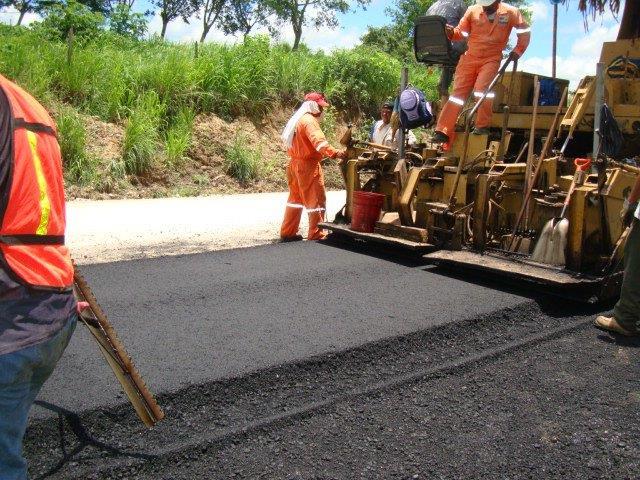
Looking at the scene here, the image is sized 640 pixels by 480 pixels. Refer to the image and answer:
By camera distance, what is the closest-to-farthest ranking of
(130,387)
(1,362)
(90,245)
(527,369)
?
(1,362) → (130,387) → (527,369) → (90,245)

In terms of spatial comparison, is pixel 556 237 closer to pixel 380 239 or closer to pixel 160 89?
pixel 380 239

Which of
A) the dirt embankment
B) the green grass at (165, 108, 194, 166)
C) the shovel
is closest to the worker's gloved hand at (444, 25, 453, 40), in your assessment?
the shovel

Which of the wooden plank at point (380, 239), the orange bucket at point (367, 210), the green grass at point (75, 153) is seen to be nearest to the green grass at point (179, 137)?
the green grass at point (75, 153)

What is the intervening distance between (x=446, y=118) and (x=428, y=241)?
1.51 meters

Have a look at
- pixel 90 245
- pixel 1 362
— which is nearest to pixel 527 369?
pixel 1 362

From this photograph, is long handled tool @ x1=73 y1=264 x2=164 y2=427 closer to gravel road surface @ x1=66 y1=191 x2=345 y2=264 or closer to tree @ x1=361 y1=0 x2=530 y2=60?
gravel road surface @ x1=66 y1=191 x2=345 y2=264

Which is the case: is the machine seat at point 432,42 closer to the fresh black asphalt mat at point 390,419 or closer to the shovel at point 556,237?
the shovel at point 556,237

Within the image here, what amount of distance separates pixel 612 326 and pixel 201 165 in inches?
311

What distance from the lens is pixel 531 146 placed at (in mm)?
5605

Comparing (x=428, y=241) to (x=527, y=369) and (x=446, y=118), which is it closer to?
(x=446, y=118)

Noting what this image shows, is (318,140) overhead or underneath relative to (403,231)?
overhead

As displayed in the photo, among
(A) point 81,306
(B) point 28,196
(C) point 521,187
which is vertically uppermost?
(B) point 28,196

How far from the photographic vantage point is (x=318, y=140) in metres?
6.73

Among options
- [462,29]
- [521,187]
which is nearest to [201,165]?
[462,29]
